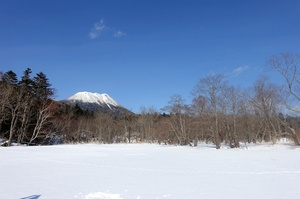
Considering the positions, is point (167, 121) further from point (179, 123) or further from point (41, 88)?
point (41, 88)

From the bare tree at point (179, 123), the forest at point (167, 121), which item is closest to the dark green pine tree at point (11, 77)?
the forest at point (167, 121)

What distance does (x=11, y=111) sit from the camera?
1384 inches

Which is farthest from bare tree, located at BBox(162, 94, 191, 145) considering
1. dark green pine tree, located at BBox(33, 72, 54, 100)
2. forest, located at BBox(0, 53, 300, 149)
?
dark green pine tree, located at BBox(33, 72, 54, 100)

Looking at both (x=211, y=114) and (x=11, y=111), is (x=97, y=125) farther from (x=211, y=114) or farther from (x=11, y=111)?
(x=211, y=114)

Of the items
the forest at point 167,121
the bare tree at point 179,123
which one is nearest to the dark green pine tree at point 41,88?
the forest at point 167,121

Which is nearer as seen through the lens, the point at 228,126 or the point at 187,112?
the point at 228,126

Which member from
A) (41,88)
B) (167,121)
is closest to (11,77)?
(41,88)

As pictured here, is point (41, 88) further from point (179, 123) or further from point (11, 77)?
point (179, 123)

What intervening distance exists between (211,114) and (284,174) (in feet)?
74.7

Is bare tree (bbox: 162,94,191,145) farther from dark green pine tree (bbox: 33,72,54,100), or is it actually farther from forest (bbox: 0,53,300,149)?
dark green pine tree (bbox: 33,72,54,100)

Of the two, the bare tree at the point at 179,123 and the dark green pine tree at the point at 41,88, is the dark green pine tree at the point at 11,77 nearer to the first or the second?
the dark green pine tree at the point at 41,88

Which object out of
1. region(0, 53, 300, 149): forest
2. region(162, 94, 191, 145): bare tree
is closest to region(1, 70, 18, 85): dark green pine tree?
region(0, 53, 300, 149): forest

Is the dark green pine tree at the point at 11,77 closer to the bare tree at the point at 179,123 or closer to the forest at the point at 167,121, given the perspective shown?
the forest at the point at 167,121

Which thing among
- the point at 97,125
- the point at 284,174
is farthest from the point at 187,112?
the point at 284,174
